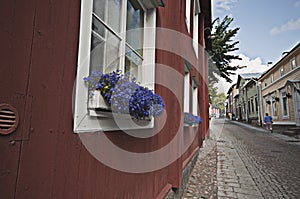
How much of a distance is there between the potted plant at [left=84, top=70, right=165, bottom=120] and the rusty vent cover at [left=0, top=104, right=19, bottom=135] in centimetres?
46

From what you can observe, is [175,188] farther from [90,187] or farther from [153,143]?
[90,187]

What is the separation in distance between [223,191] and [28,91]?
3607 mm

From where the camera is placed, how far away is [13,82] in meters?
0.72

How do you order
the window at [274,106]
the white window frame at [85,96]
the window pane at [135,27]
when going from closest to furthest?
the white window frame at [85,96] < the window pane at [135,27] < the window at [274,106]

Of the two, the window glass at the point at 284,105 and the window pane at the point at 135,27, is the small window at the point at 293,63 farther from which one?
the window pane at the point at 135,27

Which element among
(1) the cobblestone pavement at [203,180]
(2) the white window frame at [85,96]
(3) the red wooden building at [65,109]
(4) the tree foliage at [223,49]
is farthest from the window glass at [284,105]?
(2) the white window frame at [85,96]

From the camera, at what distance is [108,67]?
1533mm

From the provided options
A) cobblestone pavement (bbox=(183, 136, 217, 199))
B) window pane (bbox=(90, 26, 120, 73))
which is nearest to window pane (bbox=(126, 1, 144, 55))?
window pane (bbox=(90, 26, 120, 73))

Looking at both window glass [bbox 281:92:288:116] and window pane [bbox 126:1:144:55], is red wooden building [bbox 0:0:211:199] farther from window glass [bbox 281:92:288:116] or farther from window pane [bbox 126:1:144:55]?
window glass [bbox 281:92:288:116]

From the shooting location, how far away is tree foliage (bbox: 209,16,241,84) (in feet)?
47.2

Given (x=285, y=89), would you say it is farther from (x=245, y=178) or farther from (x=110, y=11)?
(x=110, y=11)

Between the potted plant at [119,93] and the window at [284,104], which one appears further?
the window at [284,104]

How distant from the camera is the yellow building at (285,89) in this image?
12.8 meters

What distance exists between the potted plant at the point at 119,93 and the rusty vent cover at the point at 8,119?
0.46 m
